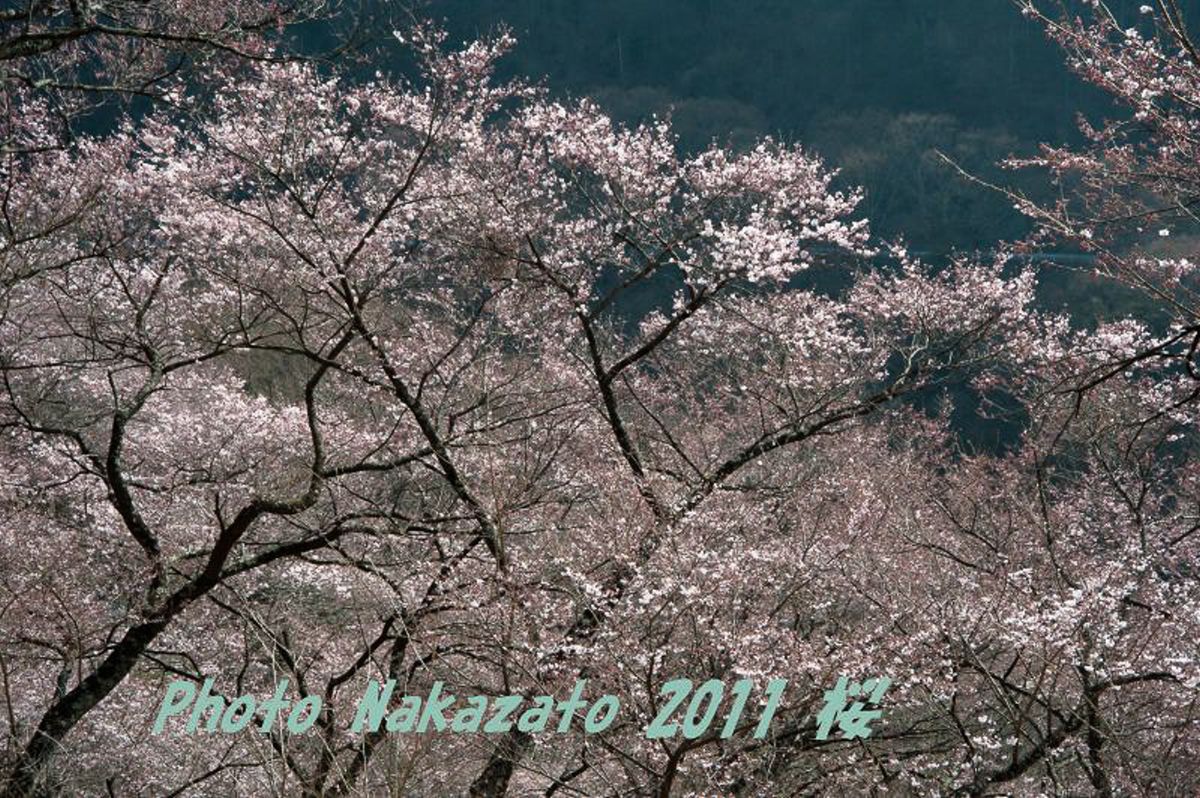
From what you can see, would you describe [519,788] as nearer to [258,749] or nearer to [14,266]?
[258,749]

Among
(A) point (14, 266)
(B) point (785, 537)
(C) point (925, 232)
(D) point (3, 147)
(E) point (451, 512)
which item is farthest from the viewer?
(C) point (925, 232)

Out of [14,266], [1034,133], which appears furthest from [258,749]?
[1034,133]

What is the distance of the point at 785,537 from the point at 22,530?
7420 millimetres

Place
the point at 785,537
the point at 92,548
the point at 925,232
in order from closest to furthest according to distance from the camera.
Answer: the point at 785,537, the point at 92,548, the point at 925,232

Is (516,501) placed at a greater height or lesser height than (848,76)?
lesser

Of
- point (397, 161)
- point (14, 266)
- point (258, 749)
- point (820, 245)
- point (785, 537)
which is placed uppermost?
point (820, 245)

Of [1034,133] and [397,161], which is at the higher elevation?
[1034,133]

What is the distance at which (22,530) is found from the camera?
1068 centimetres

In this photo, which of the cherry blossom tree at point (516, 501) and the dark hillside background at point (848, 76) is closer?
the cherry blossom tree at point (516, 501)

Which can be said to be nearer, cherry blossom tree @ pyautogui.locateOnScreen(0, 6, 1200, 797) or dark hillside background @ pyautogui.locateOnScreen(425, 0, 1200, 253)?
cherry blossom tree @ pyautogui.locateOnScreen(0, 6, 1200, 797)

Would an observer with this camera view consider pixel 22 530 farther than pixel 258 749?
Yes

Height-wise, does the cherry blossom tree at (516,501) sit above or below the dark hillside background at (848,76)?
below

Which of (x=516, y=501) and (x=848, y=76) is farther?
(x=848, y=76)

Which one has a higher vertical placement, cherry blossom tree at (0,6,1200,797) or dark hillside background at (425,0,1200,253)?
dark hillside background at (425,0,1200,253)
